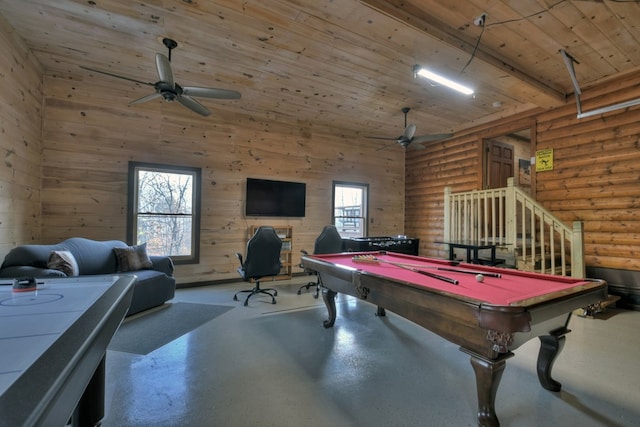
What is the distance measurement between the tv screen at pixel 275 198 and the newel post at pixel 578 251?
4.30m

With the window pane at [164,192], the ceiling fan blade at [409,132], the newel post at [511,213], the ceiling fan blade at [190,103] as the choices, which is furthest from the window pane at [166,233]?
the newel post at [511,213]

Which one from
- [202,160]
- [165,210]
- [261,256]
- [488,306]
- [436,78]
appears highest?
[436,78]

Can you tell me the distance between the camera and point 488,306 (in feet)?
4.61

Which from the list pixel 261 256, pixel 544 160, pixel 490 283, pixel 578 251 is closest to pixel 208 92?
pixel 261 256

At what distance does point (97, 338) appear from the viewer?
91 centimetres

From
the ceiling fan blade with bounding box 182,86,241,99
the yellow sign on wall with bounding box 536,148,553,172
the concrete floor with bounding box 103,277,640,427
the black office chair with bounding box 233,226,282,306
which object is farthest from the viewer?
the yellow sign on wall with bounding box 536,148,553,172

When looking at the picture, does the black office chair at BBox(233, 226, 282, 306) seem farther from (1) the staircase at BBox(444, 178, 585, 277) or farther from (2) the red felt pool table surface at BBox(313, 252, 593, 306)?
(1) the staircase at BBox(444, 178, 585, 277)

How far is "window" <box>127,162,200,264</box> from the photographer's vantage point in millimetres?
4598

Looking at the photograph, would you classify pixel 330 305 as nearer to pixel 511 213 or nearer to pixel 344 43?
pixel 344 43

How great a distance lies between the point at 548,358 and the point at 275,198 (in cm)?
456

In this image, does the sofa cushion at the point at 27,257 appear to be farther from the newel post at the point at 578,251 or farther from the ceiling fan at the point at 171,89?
the newel post at the point at 578,251

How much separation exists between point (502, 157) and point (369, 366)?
5.74 metres

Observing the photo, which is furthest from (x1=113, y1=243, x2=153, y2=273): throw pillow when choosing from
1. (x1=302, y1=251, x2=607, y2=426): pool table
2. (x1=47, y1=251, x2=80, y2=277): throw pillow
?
(x1=302, y1=251, x2=607, y2=426): pool table

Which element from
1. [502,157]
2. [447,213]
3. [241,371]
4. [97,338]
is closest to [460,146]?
[502,157]
